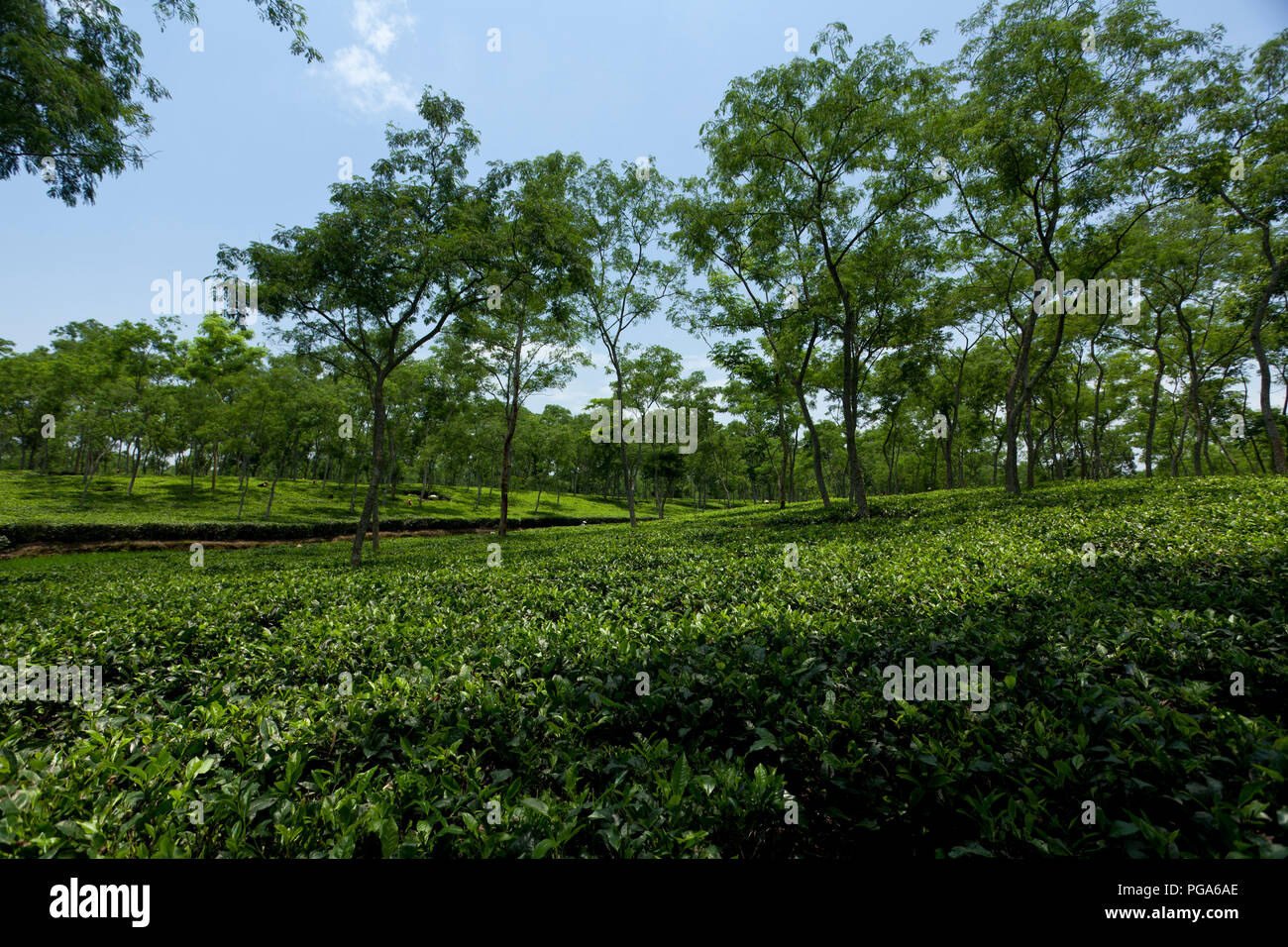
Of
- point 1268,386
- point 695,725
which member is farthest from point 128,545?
point 1268,386

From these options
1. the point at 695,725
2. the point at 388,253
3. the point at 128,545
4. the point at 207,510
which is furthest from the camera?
the point at 207,510

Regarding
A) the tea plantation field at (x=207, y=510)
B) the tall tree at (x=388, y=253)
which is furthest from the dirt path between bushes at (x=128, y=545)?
the tall tree at (x=388, y=253)

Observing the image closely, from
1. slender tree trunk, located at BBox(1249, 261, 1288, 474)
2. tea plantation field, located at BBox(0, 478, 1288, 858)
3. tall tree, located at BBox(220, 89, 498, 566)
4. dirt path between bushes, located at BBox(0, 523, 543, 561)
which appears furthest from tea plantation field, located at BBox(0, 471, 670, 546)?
slender tree trunk, located at BBox(1249, 261, 1288, 474)

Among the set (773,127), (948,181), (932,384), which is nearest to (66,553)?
(773,127)

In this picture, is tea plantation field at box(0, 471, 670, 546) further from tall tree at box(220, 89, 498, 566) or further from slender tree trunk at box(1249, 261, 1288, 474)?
slender tree trunk at box(1249, 261, 1288, 474)

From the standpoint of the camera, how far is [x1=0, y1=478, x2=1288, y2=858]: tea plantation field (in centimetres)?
209

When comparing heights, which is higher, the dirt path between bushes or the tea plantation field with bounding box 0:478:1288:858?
the tea plantation field with bounding box 0:478:1288:858

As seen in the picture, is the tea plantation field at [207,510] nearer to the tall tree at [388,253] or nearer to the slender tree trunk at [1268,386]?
the tall tree at [388,253]

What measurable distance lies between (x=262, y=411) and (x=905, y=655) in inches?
1566

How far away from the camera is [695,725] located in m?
3.16

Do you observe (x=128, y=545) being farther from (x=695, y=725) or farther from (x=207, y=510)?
(x=695, y=725)

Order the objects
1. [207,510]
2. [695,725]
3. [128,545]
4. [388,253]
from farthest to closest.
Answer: [207,510] → [128,545] → [388,253] → [695,725]

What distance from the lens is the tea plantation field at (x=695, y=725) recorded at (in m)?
2.09
